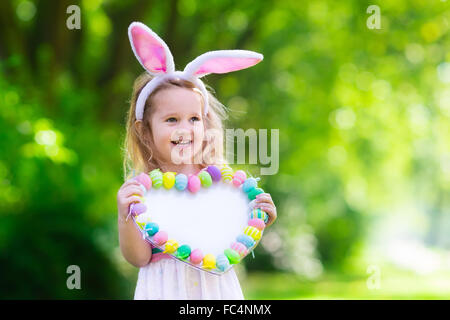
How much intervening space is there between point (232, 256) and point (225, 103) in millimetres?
6158

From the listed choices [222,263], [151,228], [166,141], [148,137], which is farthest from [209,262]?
[148,137]

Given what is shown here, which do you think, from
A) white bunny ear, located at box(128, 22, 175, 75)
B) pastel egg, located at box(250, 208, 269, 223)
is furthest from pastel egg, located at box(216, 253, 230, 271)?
white bunny ear, located at box(128, 22, 175, 75)

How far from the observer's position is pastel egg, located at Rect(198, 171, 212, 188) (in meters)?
2.40

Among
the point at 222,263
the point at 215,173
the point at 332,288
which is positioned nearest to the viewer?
the point at 222,263

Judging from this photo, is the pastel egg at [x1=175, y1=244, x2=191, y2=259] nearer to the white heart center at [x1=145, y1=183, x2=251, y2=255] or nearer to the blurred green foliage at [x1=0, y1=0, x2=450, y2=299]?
the white heart center at [x1=145, y1=183, x2=251, y2=255]

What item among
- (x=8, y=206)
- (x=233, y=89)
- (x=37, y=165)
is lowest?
(x=8, y=206)

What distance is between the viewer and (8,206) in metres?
5.25

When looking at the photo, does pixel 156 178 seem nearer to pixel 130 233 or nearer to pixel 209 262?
pixel 130 233

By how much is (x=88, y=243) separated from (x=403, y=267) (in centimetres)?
1490

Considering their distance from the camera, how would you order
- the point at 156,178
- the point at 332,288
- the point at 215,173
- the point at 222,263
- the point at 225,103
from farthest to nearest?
1. the point at 332,288
2. the point at 225,103
3. the point at 215,173
4. the point at 156,178
5. the point at 222,263

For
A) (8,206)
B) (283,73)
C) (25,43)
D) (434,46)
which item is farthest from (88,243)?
(434,46)

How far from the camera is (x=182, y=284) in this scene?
7.65 ft

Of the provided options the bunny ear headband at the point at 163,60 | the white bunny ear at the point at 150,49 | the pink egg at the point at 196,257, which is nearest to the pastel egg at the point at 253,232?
the pink egg at the point at 196,257
